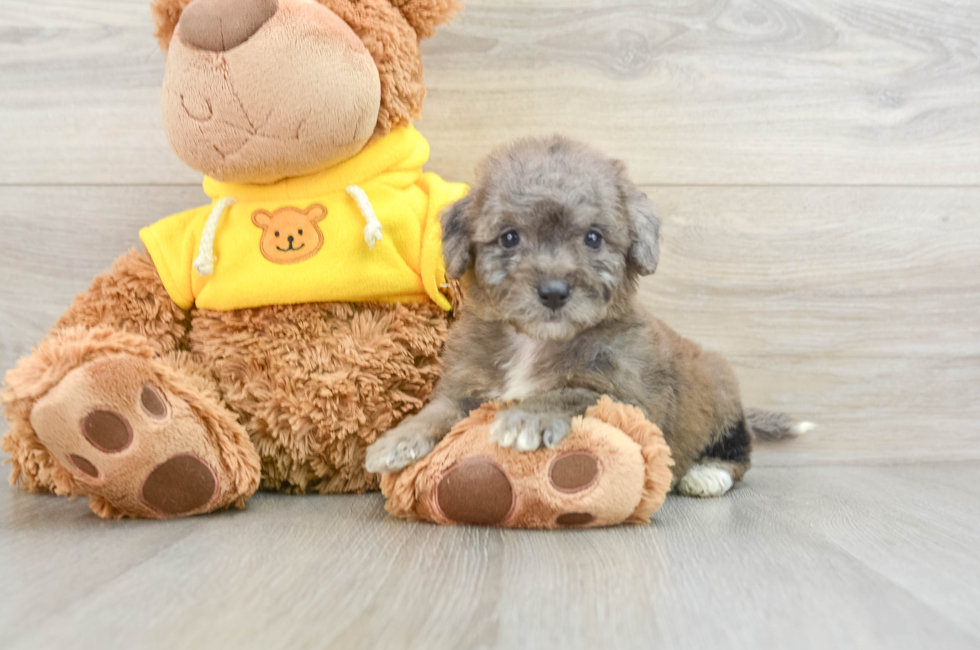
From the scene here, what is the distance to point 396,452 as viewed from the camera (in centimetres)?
152

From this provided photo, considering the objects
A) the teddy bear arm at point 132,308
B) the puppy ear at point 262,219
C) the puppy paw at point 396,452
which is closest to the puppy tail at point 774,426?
the puppy paw at point 396,452

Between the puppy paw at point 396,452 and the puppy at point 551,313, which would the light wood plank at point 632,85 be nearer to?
the puppy at point 551,313

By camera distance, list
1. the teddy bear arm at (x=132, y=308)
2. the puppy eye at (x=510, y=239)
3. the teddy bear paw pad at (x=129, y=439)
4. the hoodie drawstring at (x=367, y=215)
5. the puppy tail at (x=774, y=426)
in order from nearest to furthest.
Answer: the teddy bear paw pad at (x=129, y=439)
the puppy eye at (x=510, y=239)
the hoodie drawstring at (x=367, y=215)
the teddy bear arm at (x=132, y=308)
the puppy tail at (x=774, y=426)

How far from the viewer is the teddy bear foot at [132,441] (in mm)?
1426

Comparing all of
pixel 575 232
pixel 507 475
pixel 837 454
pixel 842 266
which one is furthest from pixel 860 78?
pixel 507 475

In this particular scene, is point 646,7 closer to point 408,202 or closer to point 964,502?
point 408,202

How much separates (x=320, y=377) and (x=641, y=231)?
763mm

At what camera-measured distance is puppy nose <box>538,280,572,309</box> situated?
4.71ft

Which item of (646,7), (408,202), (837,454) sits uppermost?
(646,7)

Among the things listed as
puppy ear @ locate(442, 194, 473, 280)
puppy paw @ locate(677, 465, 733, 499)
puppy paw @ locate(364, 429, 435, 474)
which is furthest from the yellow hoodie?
puppy paw @ locate(677, 465, 733, 499)

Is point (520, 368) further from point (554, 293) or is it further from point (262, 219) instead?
point (262, 219)

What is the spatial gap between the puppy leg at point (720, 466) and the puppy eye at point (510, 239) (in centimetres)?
75

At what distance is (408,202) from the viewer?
1844 millimetres

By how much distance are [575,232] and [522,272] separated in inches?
5.4
